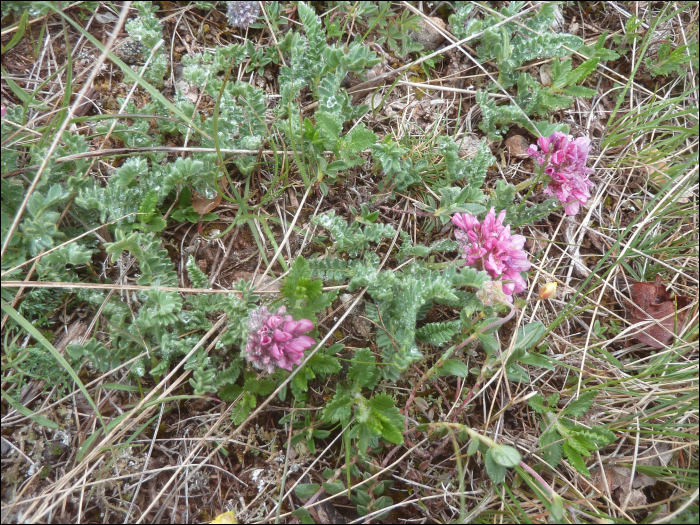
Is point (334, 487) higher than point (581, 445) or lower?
higher

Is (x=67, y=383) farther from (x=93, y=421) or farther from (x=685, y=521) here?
(x=685, y=521)

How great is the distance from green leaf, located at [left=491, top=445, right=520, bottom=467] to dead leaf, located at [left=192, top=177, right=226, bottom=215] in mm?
1939

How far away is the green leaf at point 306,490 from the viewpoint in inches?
89.9

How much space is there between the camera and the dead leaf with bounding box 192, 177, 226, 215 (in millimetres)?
2641

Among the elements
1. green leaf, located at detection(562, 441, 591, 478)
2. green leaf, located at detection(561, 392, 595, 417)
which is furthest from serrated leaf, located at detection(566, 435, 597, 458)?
green leaf, located at detection(561, 392, 595, 417)

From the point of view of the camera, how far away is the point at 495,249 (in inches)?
99.3

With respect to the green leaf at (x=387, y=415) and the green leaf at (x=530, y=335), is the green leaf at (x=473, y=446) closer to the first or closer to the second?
the green leaf at (x=387, y=415)

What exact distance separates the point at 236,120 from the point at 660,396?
2813mm

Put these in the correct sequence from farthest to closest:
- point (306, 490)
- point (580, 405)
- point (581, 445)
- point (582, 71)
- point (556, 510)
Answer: point (582, 71) → point (580, 405) → point (581, 445) → point (306, 490) → point (556, 510)

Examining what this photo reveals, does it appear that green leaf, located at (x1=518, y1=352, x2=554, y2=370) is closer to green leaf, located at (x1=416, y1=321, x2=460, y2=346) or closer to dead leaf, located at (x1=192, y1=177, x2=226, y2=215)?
green leaf, located at (x1=416, y1=321, x2=460, y2=346)

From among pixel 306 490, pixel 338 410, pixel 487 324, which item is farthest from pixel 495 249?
pixel 306 490

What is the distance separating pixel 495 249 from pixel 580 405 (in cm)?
94

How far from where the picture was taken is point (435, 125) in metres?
3.01

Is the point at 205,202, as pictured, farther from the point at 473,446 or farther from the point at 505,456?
the point at 505,456
